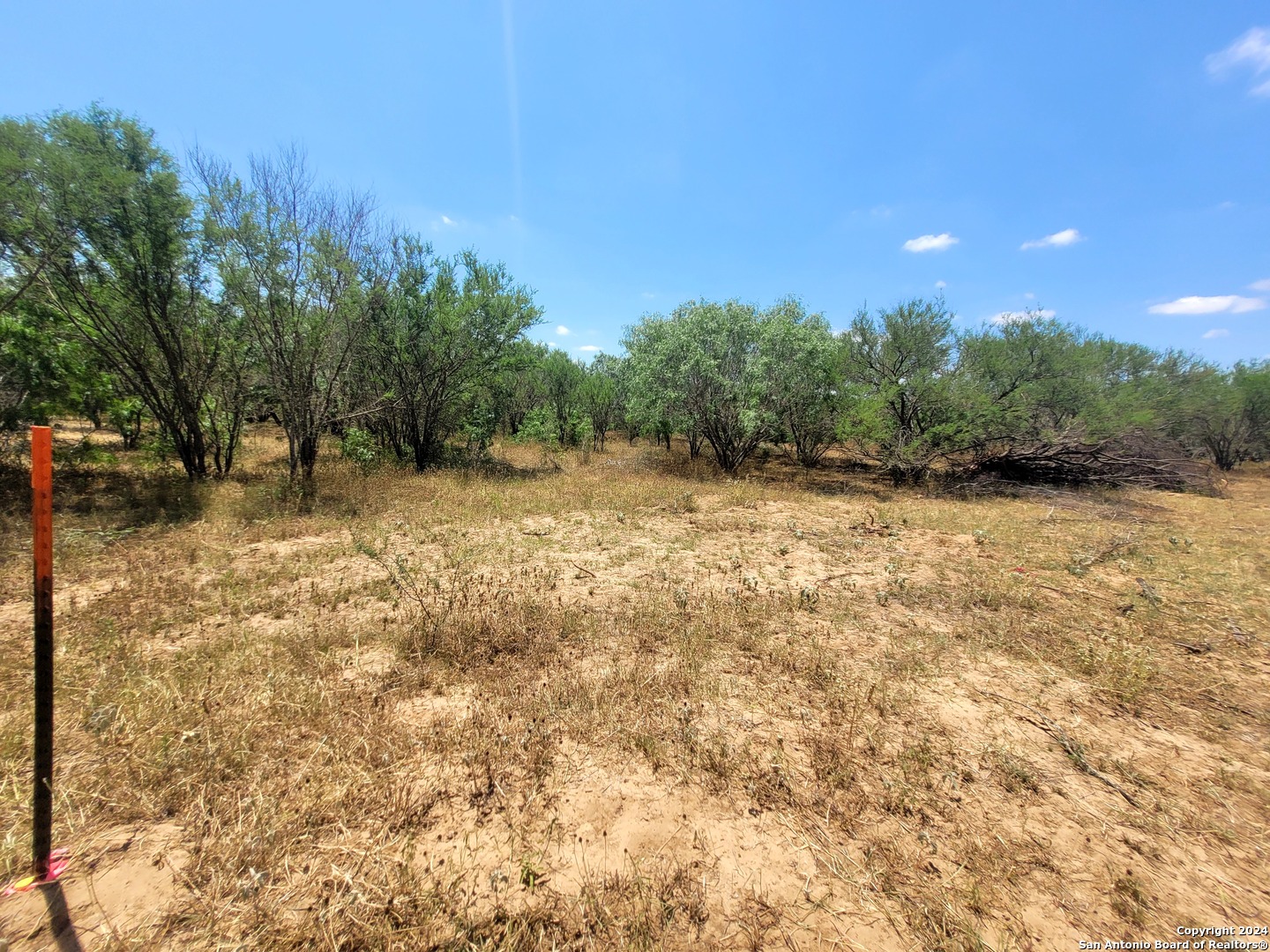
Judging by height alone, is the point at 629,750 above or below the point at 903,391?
below

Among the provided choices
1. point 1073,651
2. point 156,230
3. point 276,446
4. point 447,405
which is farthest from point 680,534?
point 276,446

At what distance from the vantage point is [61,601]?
4160 mm

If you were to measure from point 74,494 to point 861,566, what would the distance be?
41.5 feet

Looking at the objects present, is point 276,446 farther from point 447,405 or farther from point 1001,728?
point 1001,728

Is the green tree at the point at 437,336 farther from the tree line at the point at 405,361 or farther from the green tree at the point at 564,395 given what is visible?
the green tree at the point at 564,395

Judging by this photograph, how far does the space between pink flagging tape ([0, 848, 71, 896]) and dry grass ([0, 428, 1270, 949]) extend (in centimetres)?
5

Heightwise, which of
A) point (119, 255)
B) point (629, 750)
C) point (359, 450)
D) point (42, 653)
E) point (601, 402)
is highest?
point (119, 255)

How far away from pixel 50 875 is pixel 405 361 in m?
12.1

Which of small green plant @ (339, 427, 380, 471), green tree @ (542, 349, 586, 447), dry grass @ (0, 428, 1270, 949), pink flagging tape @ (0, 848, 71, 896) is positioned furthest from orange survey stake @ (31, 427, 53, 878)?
green tree @ (542, 349, 586, 447)

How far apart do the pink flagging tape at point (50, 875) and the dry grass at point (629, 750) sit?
0.05 metres

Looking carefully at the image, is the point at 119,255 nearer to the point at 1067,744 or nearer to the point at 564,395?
the point at 1067,744

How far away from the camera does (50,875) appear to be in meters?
1.85

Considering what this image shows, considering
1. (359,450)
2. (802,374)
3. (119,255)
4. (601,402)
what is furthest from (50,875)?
(601,402)

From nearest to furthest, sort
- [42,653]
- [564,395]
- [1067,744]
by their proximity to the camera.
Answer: [42,653], [1067,744], [564,395]
